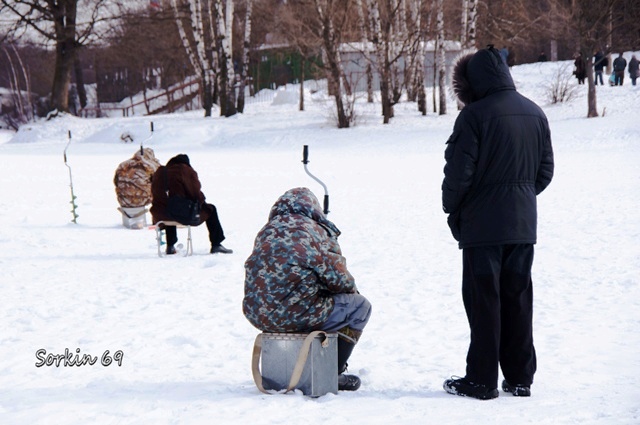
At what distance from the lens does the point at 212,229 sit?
1003 cm

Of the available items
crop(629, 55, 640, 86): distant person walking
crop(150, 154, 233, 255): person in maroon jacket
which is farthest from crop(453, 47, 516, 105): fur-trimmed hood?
crop(629, 55, 640, 86): distant person walking

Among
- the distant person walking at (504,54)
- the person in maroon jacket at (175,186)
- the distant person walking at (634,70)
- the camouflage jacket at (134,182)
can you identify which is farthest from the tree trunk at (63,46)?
the person in maroon jacket at (175,186)

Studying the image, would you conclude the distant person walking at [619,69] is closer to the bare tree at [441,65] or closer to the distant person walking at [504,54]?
the bare tree at [441,65]

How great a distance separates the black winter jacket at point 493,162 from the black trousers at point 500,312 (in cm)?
10

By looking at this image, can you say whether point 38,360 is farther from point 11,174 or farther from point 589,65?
point 589,65

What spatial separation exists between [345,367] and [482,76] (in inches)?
70.7

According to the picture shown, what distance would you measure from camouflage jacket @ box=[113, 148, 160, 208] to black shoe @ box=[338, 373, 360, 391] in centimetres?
804

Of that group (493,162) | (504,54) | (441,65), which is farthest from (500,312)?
(441,65)

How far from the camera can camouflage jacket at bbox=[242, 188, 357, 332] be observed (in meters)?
4.37

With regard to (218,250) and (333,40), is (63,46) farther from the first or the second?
(218,250)

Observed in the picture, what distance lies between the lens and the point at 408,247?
10016 millimetres

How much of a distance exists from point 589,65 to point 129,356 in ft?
82.3

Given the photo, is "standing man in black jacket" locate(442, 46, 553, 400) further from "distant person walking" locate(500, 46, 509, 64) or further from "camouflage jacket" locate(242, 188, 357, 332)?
"camouflage jacket" locate(242, 188, 357, 332)

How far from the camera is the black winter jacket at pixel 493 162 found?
4320 mm
